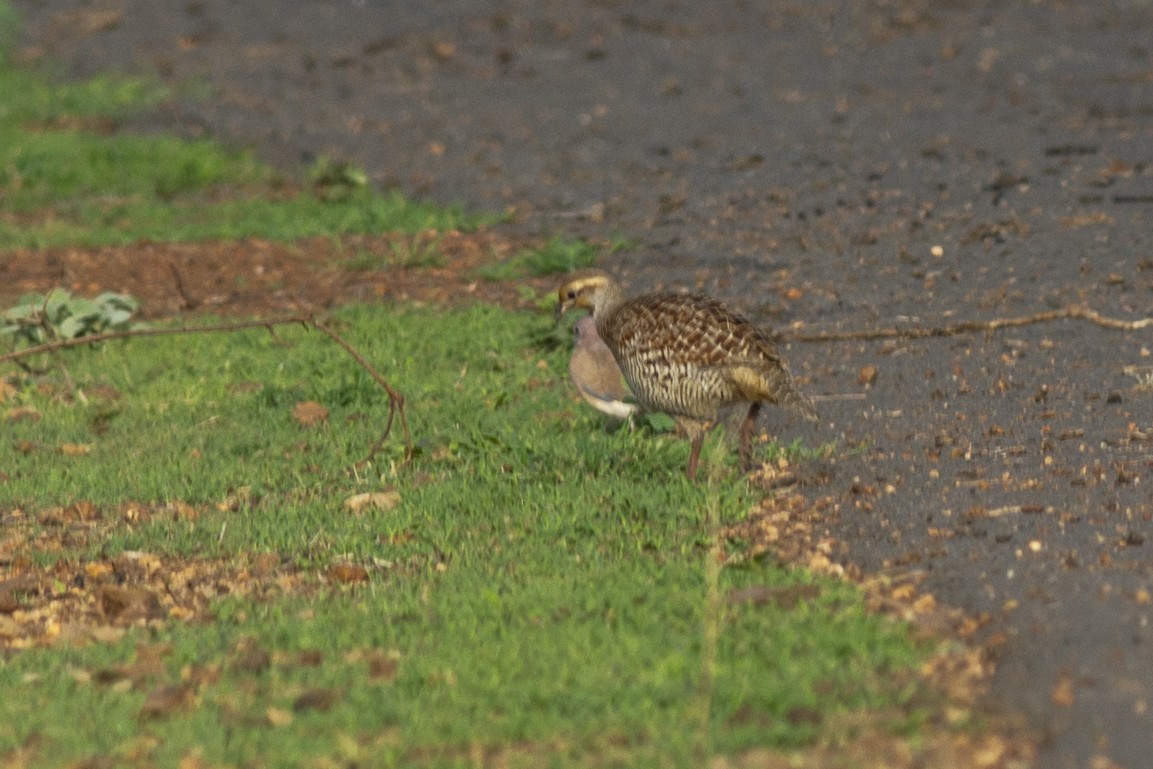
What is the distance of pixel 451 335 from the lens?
10914 mm

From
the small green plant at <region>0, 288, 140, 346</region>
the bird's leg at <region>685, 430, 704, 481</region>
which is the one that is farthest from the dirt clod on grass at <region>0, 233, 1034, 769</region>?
the small green plant at <region>0, 288, 140, 346</region>

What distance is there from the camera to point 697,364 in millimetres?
7633

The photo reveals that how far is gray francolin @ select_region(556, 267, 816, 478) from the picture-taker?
7.61 metres

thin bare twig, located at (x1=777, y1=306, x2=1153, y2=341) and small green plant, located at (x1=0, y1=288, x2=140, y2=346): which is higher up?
thin bare twig, located at (x1=777, y1=306, x2=1153, y2=341)

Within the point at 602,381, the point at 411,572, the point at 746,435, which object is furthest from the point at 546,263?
the point at 411,572

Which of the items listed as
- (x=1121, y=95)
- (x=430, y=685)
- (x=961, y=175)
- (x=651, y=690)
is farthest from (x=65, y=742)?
(x=1121, y=95)

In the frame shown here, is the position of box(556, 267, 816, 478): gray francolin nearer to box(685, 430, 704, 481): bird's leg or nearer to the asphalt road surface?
box(685, 430, 704, 481): bird's leg

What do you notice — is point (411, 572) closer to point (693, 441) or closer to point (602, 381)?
point (693, 441)

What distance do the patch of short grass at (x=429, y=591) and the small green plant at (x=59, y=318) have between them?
37 centimetres

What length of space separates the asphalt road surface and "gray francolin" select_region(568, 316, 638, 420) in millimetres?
726

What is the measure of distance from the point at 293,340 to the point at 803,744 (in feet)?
22.1

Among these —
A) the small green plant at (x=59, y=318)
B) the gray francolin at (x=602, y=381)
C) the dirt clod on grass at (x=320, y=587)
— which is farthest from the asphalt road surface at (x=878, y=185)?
the small green plant at (x=59, y=318)

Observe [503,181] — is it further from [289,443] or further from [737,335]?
[737,335]

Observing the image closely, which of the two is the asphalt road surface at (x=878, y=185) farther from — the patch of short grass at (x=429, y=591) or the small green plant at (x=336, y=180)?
the patch of short grass at (x=429, y=591)
